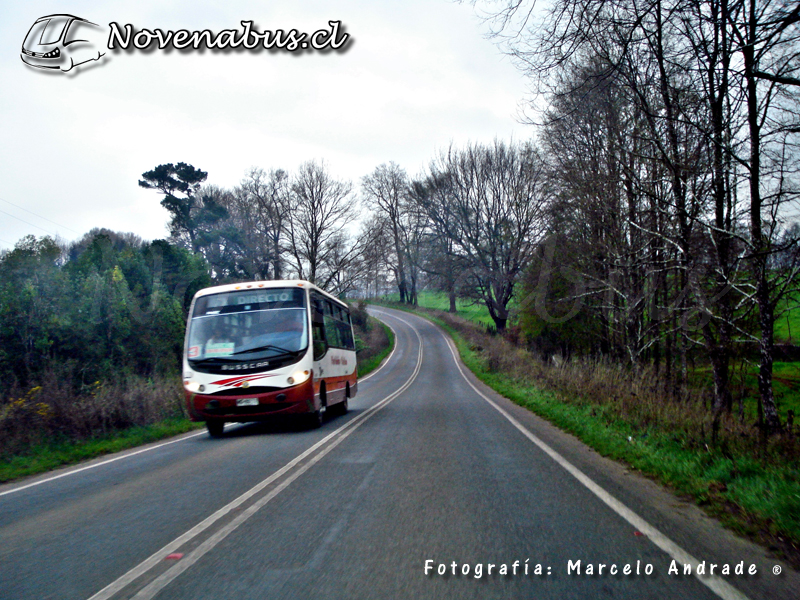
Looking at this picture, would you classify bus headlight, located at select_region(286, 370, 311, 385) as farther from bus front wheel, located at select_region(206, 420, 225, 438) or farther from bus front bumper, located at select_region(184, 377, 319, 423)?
bus front wheel, located at select_region(206, 420, 225, 438)

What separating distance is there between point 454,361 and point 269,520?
142 feet

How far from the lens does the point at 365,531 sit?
4750 millimetres

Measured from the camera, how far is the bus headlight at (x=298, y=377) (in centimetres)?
1130

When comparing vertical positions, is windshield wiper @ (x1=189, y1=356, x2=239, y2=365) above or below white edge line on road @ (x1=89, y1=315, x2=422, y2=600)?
above

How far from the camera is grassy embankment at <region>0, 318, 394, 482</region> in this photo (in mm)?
9641

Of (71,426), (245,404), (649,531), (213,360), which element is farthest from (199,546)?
(71,426)

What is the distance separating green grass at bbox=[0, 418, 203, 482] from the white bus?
1389mm

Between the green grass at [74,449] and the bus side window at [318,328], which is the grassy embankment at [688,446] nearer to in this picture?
the bus side window at [318,328]

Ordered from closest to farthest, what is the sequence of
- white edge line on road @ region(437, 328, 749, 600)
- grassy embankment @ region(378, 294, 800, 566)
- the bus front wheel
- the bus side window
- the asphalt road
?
white edge line on road @ region(437, 328, 749, 600) → the asphalt road → grassy embankment @ region(378, 294, 800, 566) → the bus front wheel → the bus side window

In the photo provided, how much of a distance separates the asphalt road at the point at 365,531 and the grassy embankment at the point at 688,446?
0.31 meters

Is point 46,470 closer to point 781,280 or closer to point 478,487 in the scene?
point 478,487

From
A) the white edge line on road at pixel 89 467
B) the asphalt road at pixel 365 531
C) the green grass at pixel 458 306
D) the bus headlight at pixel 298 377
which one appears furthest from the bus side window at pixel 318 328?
the green grass at pixel 458 306

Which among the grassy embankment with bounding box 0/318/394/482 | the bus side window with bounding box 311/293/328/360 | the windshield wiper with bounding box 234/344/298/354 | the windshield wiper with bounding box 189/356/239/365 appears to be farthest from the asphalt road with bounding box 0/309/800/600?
the bus side window with bounding box 311/293/328/360

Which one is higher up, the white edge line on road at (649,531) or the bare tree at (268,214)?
the bare tree at (268,214)
